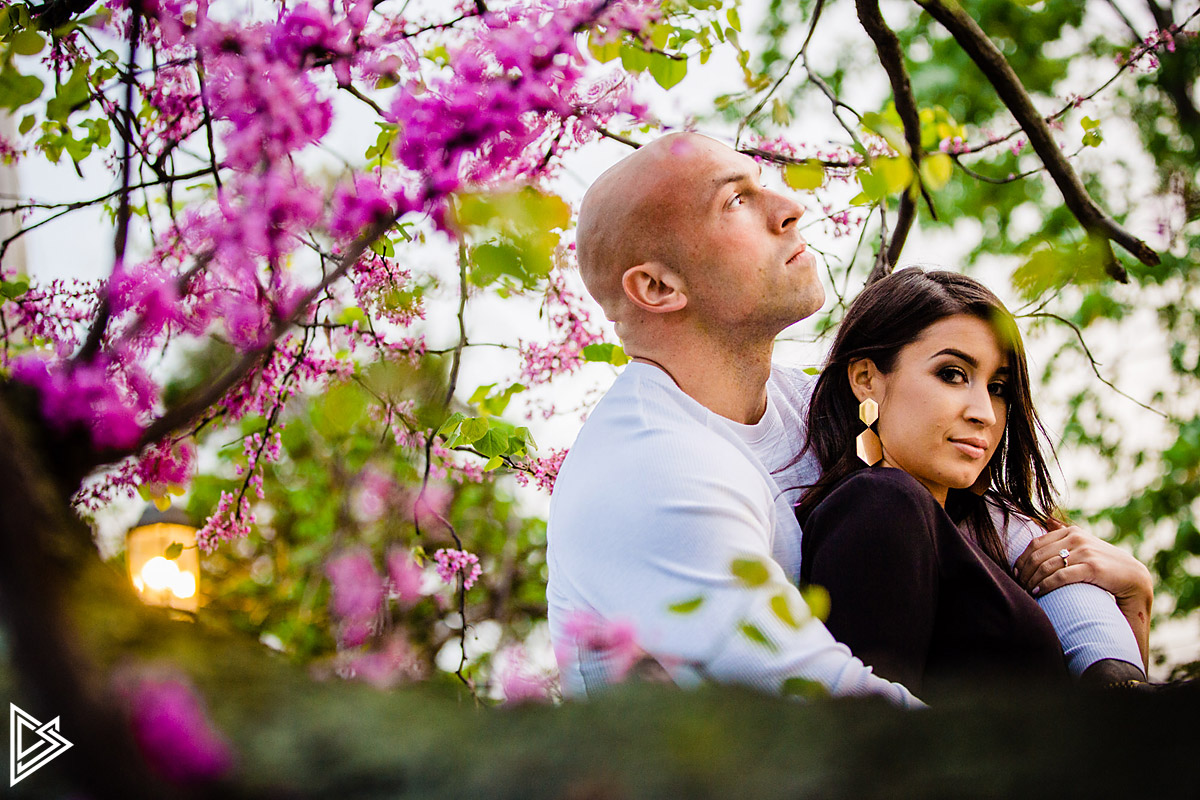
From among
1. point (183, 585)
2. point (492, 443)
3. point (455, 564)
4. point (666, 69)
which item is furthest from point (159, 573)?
point (666, 69)

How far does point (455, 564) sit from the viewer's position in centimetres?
282

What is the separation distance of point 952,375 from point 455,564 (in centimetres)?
151

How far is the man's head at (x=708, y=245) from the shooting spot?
82.1 inches

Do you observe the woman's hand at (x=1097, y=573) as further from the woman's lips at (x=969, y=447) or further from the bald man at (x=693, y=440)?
the woman's lips at (x=969, y=447)

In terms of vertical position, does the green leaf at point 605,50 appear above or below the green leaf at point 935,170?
above

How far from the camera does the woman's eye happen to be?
202 cm

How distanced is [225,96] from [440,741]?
1762 mm

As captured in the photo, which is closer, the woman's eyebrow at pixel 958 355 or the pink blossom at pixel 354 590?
the pink blossom at pixel 354 590

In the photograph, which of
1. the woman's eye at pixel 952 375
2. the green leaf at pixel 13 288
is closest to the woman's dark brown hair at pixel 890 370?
the woman's eye at pixel 952 375

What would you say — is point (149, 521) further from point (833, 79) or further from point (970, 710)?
point (833, 79)

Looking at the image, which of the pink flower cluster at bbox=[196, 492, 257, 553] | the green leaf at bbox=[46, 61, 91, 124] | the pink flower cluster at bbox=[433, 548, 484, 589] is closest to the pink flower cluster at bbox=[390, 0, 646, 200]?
the green leaf at bbox=[46, 61, 91, 124]

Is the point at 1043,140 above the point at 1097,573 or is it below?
above

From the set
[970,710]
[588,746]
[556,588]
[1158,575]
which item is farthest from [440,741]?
[1158,575]

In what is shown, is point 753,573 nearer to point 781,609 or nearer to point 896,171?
point 781,609
